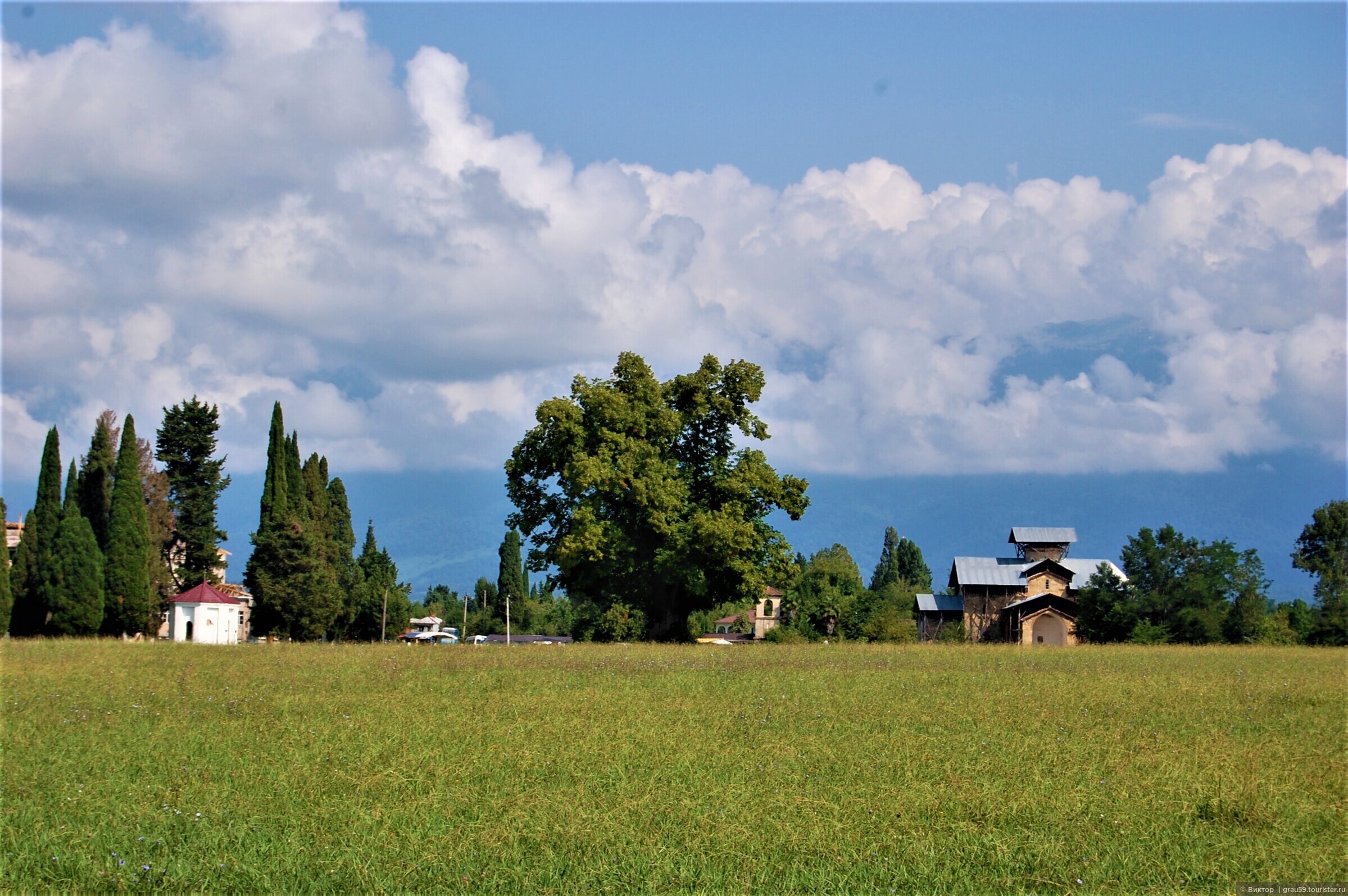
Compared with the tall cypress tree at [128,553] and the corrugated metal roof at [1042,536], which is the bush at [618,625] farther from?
the corrugated metal roof at [1042,536]

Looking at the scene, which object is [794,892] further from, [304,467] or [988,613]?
[304,467]

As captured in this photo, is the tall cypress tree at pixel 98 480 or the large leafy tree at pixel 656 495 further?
the tall cypress tree at pixel 98 480

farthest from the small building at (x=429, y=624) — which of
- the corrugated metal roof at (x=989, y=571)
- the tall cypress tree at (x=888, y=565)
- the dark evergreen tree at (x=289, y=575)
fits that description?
the corrugated metal roof at (x=989, y=571)

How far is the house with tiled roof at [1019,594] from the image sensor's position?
185 feet

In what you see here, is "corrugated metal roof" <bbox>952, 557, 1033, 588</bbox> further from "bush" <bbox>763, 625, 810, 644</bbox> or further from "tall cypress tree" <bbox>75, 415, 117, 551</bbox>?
"tall cypress tree" <bbox>75, 415, 117, 551</bbox>

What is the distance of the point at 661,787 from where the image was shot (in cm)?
1016

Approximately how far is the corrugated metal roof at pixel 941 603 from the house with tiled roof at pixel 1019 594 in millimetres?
36

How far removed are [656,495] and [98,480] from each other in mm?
33797

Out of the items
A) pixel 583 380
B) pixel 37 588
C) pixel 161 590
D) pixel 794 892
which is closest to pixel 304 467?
pixel 161 590

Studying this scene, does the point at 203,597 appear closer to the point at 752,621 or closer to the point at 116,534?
the point at 116,534

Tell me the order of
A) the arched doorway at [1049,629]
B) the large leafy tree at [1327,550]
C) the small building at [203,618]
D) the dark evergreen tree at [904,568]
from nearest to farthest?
the small building at [203,618], the arched doorway at [1049,629], the large leafy tree at [1327,550], the dark evergreen tree at [904,568]

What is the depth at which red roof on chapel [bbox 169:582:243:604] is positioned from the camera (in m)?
45.3

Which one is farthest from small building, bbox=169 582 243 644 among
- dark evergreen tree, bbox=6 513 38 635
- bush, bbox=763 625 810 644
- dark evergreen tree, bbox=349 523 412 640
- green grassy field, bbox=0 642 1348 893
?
green grassy field, bbox=0 642 1348 893

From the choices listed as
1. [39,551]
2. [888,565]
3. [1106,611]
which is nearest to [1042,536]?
[1106,611]
